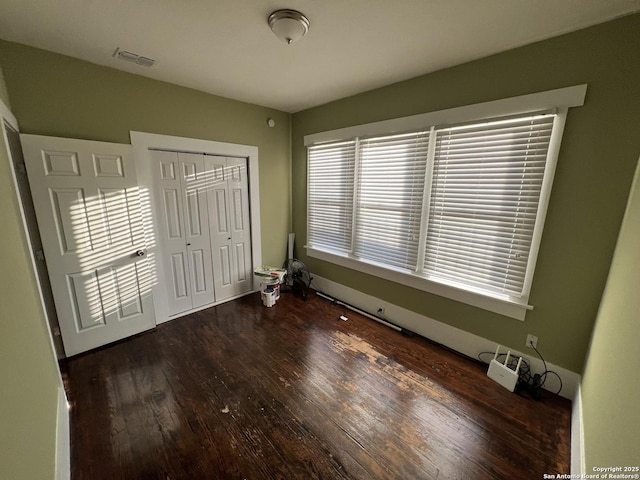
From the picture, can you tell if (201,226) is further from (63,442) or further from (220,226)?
(63,442)

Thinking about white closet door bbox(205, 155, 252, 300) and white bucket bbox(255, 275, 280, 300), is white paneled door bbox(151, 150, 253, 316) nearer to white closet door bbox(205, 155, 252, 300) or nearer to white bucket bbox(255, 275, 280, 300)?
white closet door bbox(205, 155, 252, 300)

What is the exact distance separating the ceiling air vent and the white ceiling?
5 cm

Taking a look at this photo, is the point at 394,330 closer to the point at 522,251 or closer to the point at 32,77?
the point at 522,251

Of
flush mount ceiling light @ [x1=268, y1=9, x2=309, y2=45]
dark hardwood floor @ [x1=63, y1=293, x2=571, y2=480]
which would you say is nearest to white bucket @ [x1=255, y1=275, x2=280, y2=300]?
dark hardwood floor @ [x1=63, y1=293, x2=571, y2=480]

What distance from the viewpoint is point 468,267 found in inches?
89.6

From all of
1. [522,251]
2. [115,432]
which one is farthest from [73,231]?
[522,251]

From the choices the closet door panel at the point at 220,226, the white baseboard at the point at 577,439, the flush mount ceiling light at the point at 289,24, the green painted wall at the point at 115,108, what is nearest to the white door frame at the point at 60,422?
the green painted wall at the point at 115,108

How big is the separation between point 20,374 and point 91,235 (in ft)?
5.48

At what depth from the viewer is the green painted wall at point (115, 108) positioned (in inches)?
76.6

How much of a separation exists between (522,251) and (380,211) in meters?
1.35

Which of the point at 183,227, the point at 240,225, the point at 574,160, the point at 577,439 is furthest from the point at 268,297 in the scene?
the point at 574,160

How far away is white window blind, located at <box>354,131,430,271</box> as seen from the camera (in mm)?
2535

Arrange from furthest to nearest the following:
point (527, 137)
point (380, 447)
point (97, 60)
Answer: point (97, 60) → point (527, 137) → point (380, 447)

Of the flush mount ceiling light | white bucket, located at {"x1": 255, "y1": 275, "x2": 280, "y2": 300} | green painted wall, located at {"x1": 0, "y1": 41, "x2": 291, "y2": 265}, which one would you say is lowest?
white bucket, located at {"x1": 255, "y1": 275, "x2": 280, "y2": 300}
